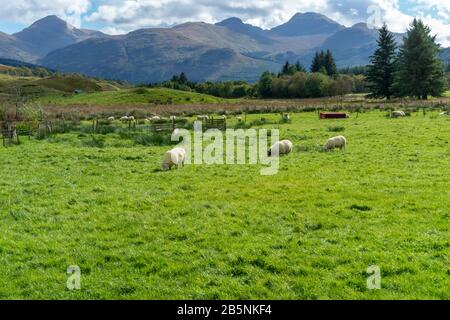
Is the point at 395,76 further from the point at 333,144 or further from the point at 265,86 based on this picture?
the point at 333,144

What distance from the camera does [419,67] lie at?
77625mm

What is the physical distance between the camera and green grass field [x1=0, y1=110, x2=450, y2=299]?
8352 mm

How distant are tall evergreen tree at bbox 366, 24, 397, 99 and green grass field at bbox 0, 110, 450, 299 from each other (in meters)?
70.4

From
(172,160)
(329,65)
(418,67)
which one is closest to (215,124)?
(172,160)

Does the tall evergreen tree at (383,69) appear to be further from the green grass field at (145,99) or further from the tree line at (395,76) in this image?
the green grass field at (145,99)

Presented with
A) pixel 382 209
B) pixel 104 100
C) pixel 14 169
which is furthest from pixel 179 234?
pixel 104 100

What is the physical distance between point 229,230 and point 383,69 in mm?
84675

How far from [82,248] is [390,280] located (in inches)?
273

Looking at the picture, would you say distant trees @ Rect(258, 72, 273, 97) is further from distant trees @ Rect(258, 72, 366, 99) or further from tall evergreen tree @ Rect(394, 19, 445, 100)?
tall evergreen tree @ Rect(394, 19, 445, 100)

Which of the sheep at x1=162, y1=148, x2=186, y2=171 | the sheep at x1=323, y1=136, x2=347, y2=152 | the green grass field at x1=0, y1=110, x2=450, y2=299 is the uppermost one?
the sheep at x1=323, y1=136, x2=347, y2=152

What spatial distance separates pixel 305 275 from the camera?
28.4 ft

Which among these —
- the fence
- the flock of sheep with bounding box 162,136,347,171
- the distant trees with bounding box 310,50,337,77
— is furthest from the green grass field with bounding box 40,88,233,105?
the flock of sheep with bounding box 162,136,347,171

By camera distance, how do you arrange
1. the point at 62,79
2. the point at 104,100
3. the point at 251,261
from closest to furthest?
the point at 251,261 < the point at 104,100 < the point at 62,79
